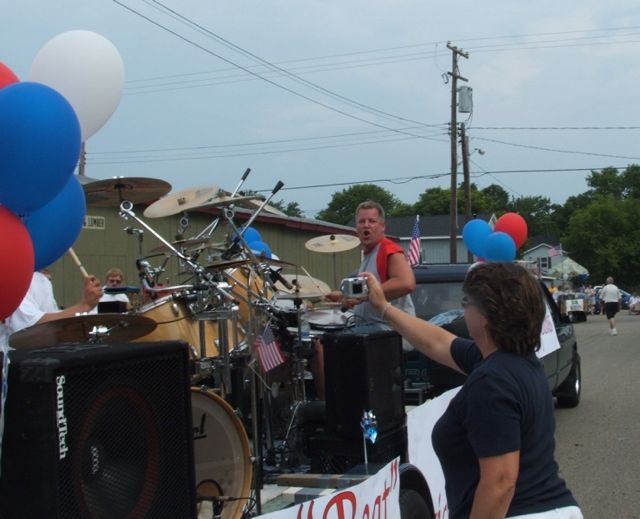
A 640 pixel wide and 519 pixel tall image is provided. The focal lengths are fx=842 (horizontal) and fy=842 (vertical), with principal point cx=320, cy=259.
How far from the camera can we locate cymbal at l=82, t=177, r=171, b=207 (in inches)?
190

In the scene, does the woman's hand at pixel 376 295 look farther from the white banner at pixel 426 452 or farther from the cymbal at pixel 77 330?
the white banner at pixel 426 452

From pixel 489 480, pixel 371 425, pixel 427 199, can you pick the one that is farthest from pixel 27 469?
pixel 427 199

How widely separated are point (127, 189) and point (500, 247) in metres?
6.33

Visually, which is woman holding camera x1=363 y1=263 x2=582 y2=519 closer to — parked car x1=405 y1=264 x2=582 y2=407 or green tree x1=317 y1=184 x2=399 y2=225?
parked car x1=405 y1=264 x2=582 y2=407

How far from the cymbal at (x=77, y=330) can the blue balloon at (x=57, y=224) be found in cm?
44

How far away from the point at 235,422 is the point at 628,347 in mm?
18060

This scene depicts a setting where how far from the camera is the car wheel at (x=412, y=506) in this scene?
4062 millimetres

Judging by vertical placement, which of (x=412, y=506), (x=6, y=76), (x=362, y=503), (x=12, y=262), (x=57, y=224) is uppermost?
(x=6, y=76)

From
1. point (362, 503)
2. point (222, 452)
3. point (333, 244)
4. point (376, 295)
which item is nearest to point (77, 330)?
point (222, 452)

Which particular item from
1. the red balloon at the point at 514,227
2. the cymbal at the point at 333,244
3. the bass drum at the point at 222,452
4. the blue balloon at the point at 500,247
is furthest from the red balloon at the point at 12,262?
the red balloon at the point at 514,227

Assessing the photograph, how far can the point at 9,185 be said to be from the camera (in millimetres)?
2594

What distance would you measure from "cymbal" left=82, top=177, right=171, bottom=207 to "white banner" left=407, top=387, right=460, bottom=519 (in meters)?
1.98

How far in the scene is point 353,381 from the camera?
430cm

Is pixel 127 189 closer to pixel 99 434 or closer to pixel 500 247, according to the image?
pixel 99 434
